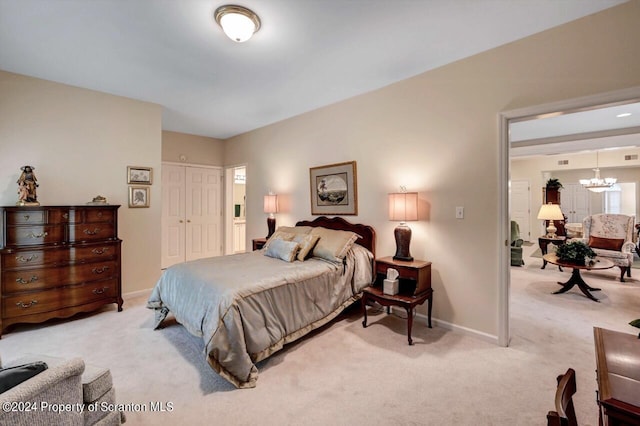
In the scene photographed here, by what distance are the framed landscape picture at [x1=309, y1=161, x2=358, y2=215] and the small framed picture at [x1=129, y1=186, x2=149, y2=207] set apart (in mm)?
2356

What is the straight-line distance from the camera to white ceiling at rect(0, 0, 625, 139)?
207 centimetres

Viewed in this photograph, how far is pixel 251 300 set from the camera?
88.8 inches

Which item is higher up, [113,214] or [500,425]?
[113,214]

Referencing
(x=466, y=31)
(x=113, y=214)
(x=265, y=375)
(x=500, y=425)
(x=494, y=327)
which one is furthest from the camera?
(x=113, y=214)

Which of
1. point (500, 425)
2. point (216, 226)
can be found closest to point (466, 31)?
point (500, 425)

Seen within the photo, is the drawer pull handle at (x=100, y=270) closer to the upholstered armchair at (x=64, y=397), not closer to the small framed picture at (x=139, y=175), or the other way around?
the small framed picture at (x=139, y=175)

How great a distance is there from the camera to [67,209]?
10.2 ft

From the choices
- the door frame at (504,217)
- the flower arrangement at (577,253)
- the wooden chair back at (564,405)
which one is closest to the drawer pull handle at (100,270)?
the wooden chair back at (564,405)

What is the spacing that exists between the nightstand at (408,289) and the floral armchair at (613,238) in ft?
13.6

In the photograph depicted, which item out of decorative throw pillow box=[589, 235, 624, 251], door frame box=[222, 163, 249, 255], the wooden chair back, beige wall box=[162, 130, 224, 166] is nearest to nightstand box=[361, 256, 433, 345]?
the wooden chair back

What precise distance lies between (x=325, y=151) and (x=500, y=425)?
3.39 m

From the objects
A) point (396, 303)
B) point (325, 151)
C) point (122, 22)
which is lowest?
point (396, 303)

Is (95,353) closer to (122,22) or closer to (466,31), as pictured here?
(122,22)

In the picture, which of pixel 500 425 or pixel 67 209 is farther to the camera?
pixel 67 209
